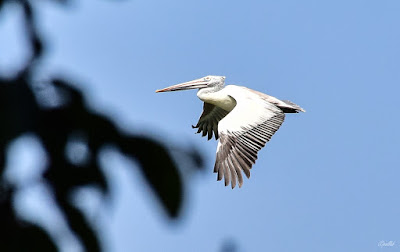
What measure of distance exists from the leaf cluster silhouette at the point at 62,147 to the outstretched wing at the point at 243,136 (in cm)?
813

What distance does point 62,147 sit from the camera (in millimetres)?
1085

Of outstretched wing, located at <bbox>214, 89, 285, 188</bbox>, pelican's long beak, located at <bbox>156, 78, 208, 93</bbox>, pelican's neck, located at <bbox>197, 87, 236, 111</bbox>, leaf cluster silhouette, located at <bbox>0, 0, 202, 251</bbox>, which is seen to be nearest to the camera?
leaf cluster silhouette, located at <bbox>0, 0, 202, 251</bbox>

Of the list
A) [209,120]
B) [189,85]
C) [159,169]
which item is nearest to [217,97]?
[209,120]

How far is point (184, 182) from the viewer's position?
111 centimetres

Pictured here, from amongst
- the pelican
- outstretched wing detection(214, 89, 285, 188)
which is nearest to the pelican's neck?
the pelican

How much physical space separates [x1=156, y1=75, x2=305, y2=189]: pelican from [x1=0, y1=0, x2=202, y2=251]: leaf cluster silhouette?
774cm

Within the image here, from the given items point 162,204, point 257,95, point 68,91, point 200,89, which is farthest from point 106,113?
point 200,89

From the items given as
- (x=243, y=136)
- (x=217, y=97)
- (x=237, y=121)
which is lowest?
(x=243, y=136)

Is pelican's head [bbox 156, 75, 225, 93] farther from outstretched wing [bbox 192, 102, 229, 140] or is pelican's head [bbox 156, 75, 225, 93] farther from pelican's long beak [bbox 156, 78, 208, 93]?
outstretched wing [bbox 192, 102, 229, 140]

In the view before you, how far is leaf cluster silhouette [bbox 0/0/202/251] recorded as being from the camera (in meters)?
1.01

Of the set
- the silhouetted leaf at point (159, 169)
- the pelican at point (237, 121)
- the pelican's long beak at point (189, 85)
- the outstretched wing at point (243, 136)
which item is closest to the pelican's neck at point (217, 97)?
the pelican at point (237, 121)

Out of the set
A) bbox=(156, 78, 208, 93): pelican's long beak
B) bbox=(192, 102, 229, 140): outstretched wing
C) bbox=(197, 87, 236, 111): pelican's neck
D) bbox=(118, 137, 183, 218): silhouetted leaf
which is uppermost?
bbox=(156, 78, 208, 93): pelican's long beak

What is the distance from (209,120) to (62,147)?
1127cm

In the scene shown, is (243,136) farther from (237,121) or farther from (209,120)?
(209,120)
